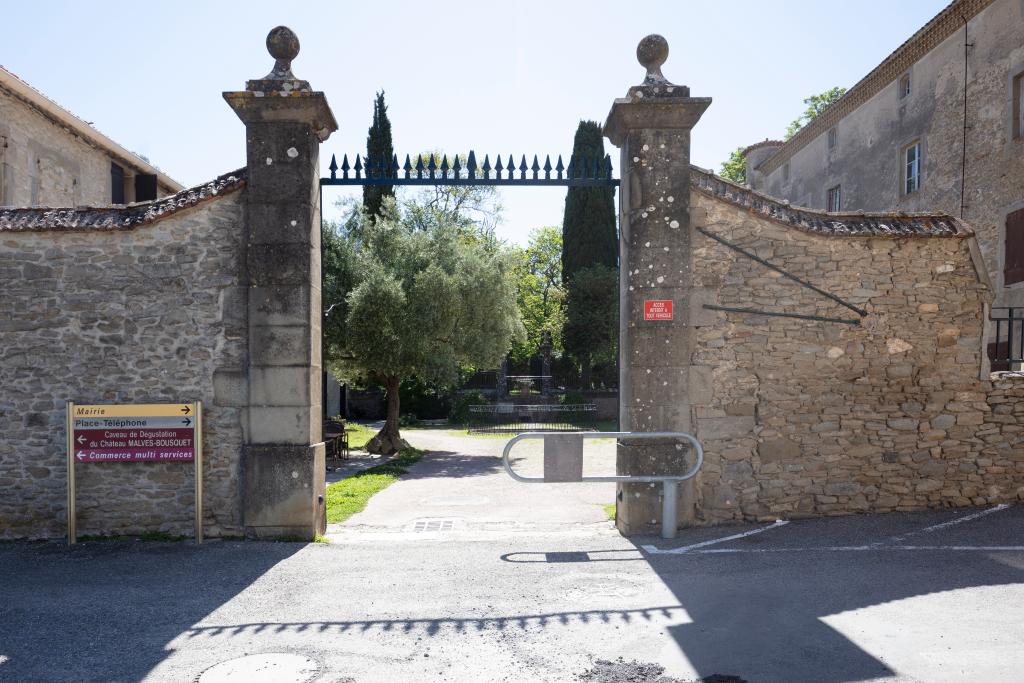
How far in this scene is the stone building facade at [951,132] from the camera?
13.8 meters

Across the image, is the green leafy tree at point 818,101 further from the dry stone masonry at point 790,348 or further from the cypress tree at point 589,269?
Answer: the dry stone masonry at point 790,348

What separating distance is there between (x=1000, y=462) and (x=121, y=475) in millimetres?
9141

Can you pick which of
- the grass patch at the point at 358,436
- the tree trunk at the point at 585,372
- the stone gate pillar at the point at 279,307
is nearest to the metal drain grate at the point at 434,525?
the stone gate pillar at the point at 279,307

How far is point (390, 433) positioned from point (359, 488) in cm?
639

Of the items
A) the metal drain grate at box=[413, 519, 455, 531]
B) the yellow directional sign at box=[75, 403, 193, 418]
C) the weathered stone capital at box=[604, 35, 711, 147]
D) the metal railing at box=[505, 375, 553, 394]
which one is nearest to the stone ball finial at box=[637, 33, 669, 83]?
the weathered stone capital at box=[604, 35, 711, 147]

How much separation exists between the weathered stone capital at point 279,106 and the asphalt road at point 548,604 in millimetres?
4206

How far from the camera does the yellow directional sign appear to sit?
6762mm

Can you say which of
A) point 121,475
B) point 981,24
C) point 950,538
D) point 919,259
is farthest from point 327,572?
point 981,24

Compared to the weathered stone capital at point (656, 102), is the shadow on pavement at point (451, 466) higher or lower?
lower

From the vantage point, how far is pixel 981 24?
14.6m

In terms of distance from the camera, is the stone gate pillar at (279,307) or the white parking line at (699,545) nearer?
the white parking line at (699,545)

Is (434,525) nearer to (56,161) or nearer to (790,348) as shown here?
(790,348)

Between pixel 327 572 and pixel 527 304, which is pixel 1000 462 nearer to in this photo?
pixel 327 572

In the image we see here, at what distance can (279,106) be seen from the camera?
273 inches
